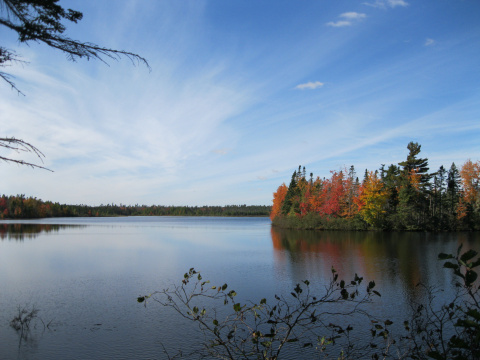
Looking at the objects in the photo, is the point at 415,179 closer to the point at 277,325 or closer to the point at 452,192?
the point at 452,192

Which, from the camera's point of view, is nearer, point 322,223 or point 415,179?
point 415,179

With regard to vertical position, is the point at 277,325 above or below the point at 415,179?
below

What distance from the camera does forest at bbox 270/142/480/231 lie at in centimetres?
4997

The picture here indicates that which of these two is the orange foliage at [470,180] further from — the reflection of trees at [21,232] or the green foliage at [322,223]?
the reflection of trees at [21,232]

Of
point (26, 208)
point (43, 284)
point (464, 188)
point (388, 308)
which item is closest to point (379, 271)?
point (388, 308)

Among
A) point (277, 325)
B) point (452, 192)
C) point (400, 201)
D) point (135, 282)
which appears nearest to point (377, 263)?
point (277, 325)

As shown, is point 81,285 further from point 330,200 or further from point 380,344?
point 330,200

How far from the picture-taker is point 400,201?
1986 inches

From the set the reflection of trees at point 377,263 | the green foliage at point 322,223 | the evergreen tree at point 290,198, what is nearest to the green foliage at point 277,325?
the reflection of trees at point 377,263

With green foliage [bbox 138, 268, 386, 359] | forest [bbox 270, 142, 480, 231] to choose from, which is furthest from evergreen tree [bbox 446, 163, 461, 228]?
green foliage [bbox 138, 268, 386, 359]

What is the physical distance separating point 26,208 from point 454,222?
116 meters

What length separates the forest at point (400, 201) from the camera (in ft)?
164

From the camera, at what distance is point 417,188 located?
51.8 m

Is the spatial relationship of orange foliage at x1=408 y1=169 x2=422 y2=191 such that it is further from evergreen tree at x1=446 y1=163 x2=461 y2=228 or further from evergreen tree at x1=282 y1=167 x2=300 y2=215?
evergreen tree at x1=282 y1=167 x2=300 y2=215
